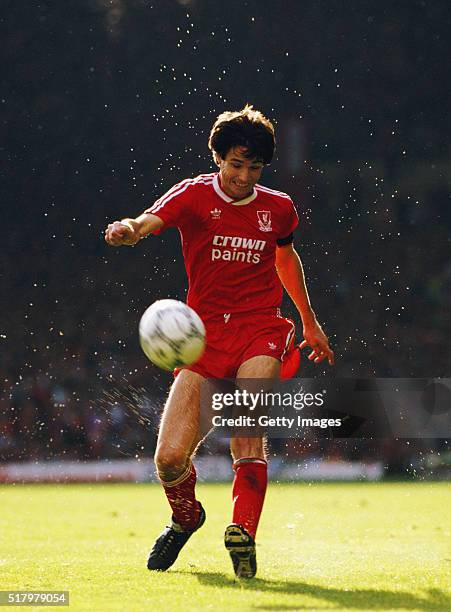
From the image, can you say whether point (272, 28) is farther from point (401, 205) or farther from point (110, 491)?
point (110, 491)

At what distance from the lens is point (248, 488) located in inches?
214

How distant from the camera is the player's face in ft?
18.2

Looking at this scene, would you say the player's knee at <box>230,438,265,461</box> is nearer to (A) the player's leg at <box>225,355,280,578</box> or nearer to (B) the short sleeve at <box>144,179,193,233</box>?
(A) the player's leg at <box>225,355,280,578</box>

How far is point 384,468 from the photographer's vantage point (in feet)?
56.4

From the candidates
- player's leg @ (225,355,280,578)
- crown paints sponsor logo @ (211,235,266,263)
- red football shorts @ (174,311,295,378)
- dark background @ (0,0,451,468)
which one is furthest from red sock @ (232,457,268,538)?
dark background @ (0,0,451,468)

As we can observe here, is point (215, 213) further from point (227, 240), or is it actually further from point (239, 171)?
point (239, 171)

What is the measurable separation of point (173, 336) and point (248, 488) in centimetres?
76

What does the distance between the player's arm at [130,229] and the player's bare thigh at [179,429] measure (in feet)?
2.42

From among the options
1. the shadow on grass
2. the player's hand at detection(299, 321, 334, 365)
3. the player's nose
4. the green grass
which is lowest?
the green grass

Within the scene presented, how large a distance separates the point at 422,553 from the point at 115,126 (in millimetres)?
16645

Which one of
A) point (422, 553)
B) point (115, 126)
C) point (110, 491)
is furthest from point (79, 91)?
point (422, 553)

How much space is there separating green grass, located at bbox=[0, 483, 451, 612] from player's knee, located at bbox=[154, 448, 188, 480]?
18.1 inches

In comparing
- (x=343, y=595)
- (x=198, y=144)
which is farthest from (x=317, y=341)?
(x=198, y=144)

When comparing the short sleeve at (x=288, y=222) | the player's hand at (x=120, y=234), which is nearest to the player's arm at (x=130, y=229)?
the player's hand at (x=120, y=234)
